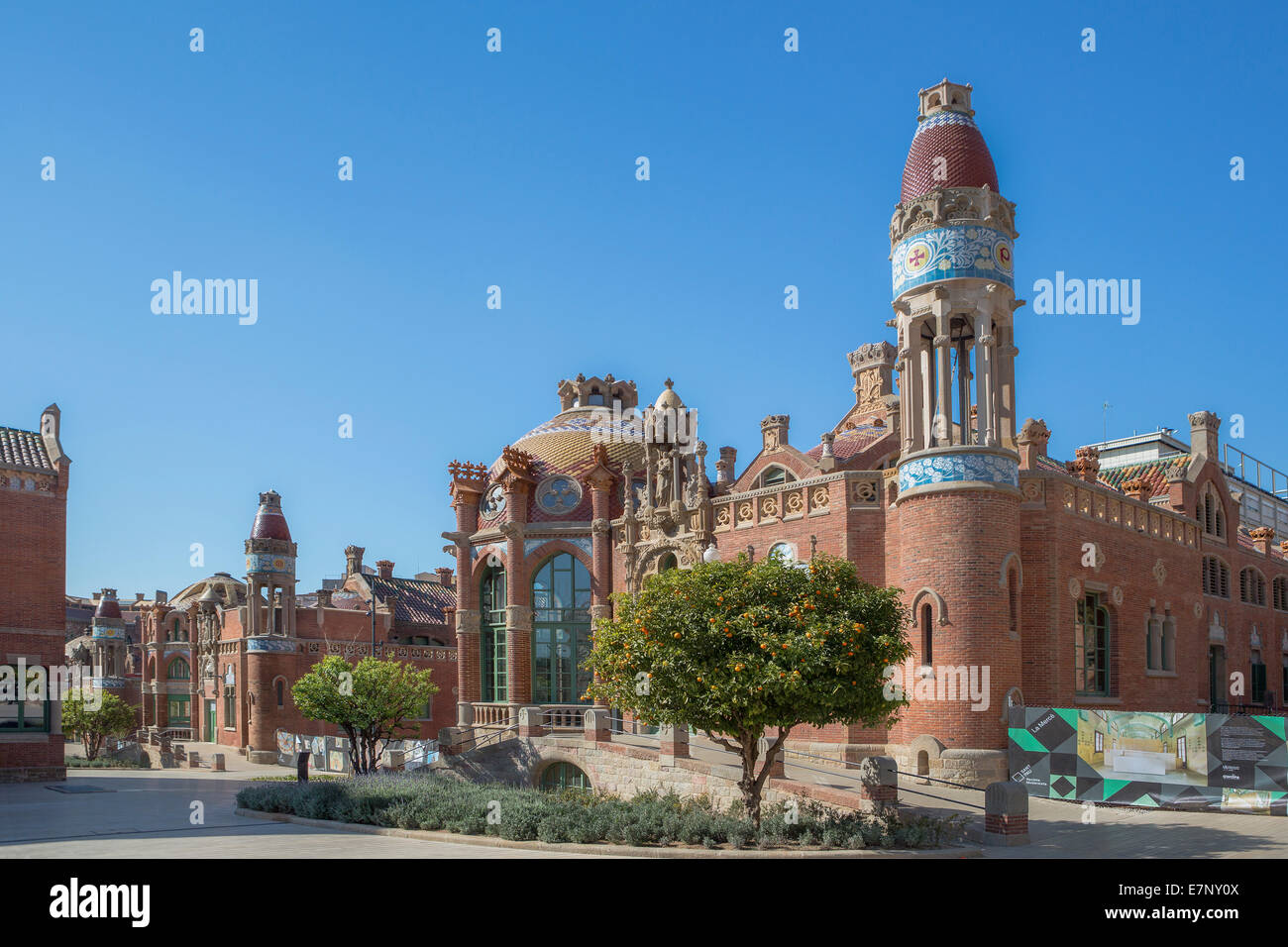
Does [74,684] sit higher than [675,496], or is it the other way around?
[675,496]

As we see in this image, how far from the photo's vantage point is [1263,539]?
131ft

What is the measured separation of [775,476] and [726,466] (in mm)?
1961

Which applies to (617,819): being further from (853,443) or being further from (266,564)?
(266,564)

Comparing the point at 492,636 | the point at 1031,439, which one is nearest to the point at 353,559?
the point at 492,636

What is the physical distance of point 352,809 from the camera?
22.7m

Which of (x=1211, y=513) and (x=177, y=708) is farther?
(x=177, y=708)

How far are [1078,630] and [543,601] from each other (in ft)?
59.1

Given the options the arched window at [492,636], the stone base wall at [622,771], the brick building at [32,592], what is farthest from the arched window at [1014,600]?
the brick building at [32,592]

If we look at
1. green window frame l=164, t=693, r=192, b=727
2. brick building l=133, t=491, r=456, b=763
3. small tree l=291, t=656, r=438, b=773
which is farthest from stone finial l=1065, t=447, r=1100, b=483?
green window frame l=164, t=693, r=192, b=727

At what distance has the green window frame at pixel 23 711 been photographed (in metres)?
33.6

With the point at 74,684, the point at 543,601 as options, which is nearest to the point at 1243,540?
the point at 543,601

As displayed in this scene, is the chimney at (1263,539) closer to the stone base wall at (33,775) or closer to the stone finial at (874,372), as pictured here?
the stone finial at (874,372)

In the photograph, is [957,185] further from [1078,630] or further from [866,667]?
[866,667]
